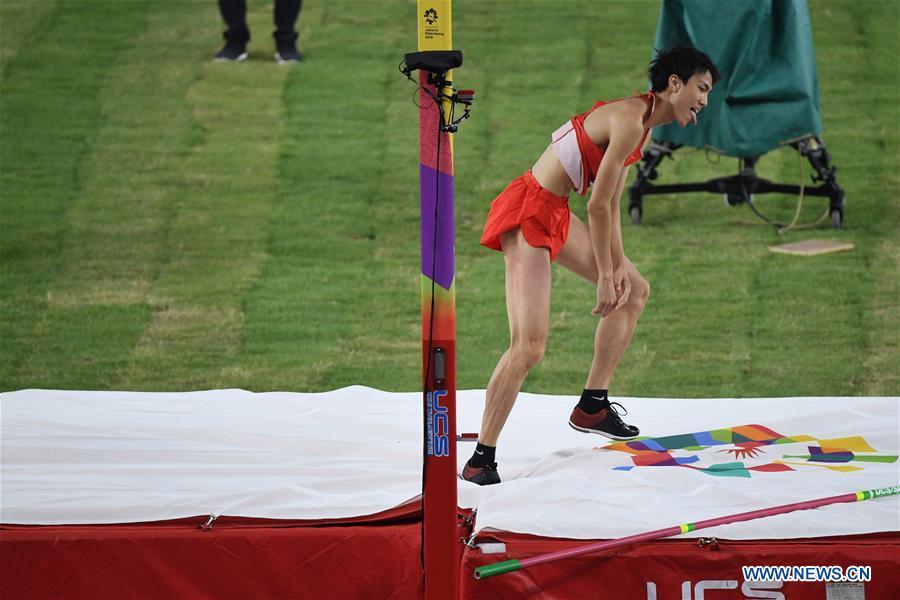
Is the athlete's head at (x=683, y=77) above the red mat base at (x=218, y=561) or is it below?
above

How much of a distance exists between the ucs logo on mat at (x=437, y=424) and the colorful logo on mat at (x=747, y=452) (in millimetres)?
880

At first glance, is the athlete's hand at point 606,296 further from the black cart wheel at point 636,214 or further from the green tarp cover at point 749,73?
the black cart wheel at point 636,214

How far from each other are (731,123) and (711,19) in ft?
2.09

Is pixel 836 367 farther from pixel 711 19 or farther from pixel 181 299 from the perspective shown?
pixel 181 299

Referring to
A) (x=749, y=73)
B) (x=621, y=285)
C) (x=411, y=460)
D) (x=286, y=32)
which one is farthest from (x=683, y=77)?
(x=286, y=32)

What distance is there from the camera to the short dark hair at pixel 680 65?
4.14m

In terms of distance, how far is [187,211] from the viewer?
8539mm

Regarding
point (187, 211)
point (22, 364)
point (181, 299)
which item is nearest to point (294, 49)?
point (187, 211)

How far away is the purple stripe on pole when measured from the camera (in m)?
3.38

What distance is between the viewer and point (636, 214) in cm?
827

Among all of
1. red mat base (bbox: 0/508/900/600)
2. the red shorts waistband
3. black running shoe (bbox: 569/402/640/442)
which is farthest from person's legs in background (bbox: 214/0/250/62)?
red mat base (bbox: 0/508/900/600)

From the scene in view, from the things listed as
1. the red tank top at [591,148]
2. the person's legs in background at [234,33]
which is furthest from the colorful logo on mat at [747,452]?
the person's legs in background at [234,33]

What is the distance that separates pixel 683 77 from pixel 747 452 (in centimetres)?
130

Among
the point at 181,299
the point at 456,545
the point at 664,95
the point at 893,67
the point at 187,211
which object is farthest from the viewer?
the point at 893,67
